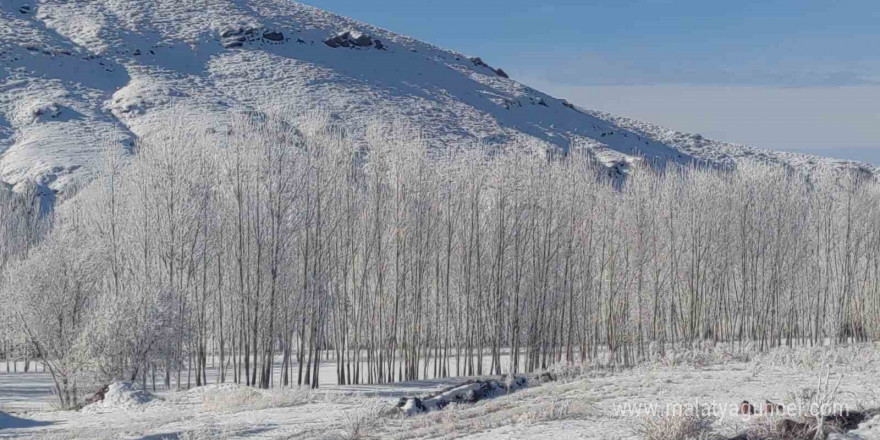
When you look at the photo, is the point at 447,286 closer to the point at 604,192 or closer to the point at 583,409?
the point at 604,192

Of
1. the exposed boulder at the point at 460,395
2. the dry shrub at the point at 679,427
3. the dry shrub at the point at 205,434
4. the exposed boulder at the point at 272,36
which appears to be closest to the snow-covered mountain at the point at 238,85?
the exposed boulder at the point at 272,36

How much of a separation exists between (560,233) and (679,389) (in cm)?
2557

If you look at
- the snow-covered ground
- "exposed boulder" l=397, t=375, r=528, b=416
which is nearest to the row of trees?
the snow-covered ground

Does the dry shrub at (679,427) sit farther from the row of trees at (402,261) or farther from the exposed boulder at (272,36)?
the exposed boulder at (272,36)

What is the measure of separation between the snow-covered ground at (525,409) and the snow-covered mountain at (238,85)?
6351 cm

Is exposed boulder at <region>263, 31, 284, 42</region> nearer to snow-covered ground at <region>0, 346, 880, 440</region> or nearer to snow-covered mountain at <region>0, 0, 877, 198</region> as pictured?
snow-covered mountain at <region>0, 0, 877, 198</region>

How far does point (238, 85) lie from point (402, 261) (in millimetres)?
77491

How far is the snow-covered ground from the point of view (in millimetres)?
12828

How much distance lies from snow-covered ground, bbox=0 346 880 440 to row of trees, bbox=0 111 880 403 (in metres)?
7.30

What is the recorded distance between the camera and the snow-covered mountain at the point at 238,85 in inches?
3733

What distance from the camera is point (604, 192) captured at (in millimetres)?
45375

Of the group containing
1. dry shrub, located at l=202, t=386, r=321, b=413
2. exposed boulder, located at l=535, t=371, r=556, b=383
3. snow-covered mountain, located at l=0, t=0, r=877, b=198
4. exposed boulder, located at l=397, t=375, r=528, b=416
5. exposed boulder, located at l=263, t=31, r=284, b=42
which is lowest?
dry shrub, located at l=202, t=386, r=321, b=413

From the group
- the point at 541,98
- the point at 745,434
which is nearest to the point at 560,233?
the point at 745,434

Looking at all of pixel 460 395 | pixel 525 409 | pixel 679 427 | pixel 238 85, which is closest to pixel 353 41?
pixel 238 85
